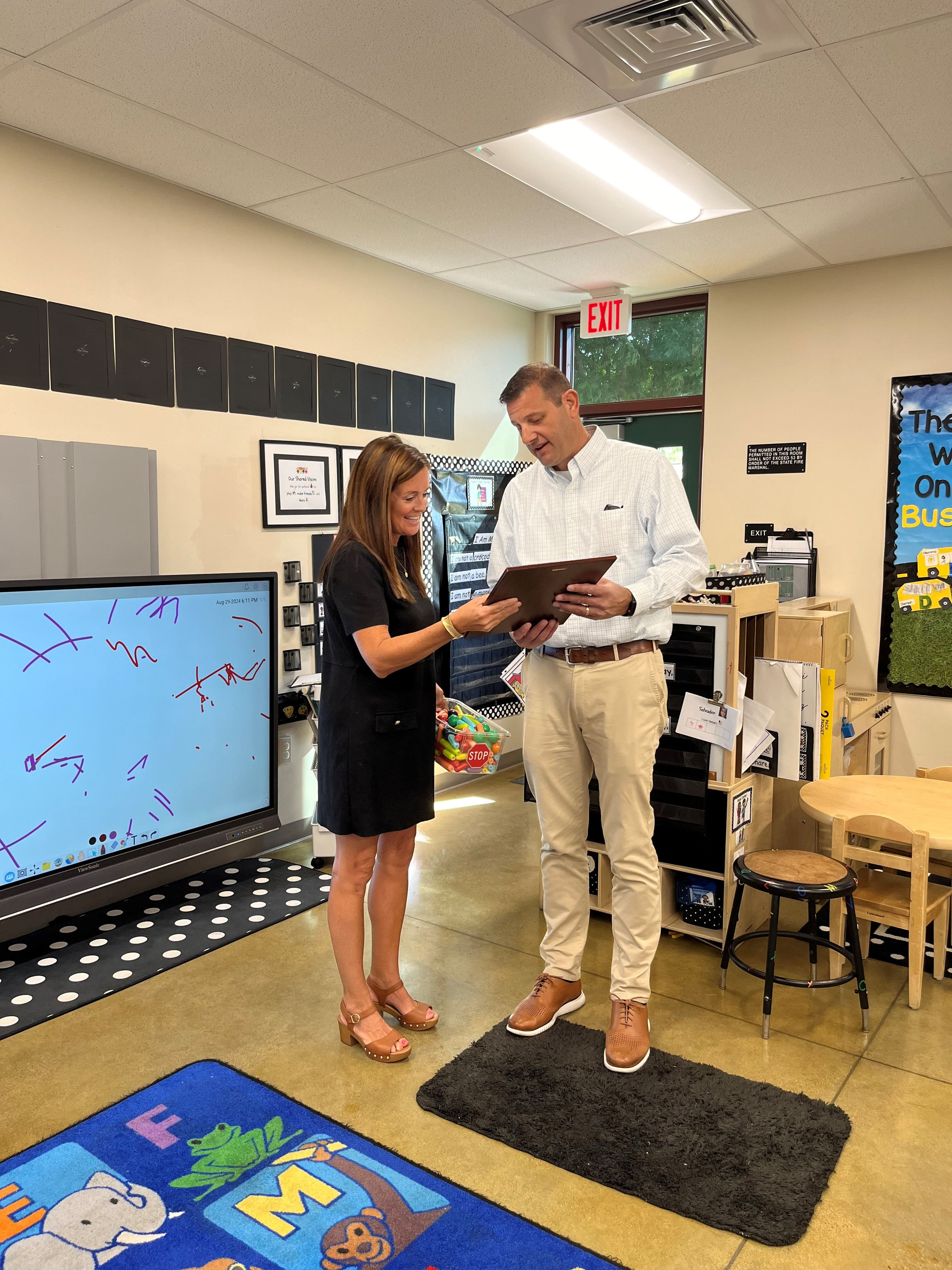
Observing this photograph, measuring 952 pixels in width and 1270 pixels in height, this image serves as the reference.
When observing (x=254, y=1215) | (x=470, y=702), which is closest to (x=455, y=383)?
(x=470, y=702)

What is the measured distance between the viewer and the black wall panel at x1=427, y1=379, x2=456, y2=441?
15.7 ft

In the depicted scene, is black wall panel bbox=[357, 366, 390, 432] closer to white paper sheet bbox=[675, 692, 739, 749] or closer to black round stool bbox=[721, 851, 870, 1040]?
white paper sheet bbox=[675, 692, 739, 749]

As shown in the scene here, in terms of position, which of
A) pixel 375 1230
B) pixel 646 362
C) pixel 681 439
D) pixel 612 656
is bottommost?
pixel 375 1230

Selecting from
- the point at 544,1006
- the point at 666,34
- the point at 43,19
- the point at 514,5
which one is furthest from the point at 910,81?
the point at 544,1006

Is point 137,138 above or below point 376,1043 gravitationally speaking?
above

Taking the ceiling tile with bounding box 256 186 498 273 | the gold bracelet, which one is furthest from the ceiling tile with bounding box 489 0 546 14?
the gold bracelet

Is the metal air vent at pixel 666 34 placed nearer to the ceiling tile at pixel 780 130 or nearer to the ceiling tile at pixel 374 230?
the ceiling tile at pixel 780 130

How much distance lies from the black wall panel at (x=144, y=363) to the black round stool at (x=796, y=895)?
257cm

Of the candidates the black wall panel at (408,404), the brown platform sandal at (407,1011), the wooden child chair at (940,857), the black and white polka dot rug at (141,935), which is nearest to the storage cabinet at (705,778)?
the wooden child chair at (940,857)

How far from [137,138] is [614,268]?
234 centimetres

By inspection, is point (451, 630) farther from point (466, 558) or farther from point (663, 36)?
point (466, 558)

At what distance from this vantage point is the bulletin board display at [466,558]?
4777 millimetres

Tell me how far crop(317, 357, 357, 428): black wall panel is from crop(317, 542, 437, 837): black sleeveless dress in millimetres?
2041

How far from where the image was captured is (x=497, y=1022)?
102 inches
